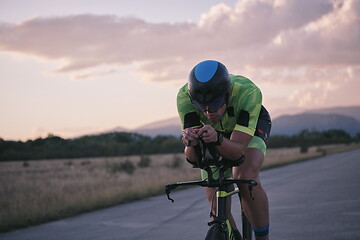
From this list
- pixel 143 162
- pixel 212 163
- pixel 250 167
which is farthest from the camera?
pixel 143 162

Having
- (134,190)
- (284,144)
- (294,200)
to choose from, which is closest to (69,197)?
(134,190)

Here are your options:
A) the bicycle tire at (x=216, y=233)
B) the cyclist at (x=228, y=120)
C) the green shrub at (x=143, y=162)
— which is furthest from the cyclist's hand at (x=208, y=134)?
the green shrub at (x=143, y=162)

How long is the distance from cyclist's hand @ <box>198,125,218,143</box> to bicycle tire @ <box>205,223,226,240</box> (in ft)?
2.00

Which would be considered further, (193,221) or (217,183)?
(193,221)

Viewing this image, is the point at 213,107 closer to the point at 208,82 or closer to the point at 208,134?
the point at 208,82

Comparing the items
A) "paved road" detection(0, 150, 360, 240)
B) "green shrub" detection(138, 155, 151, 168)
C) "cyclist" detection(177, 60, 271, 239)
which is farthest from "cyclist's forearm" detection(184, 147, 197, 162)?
"green shrub" detection(138, 155, 151, 168)

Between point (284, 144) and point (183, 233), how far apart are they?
104181mm

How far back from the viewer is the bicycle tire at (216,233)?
3.07m

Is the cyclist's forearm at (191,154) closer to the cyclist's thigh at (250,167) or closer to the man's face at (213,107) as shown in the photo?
the man's face at (213,107)

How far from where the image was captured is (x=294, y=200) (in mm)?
10359

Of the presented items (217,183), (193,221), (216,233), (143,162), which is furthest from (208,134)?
(143,162)

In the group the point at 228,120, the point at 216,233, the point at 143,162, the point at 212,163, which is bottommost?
the point at 143,162

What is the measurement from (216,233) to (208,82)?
0.98 meters

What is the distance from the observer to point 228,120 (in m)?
3.84
